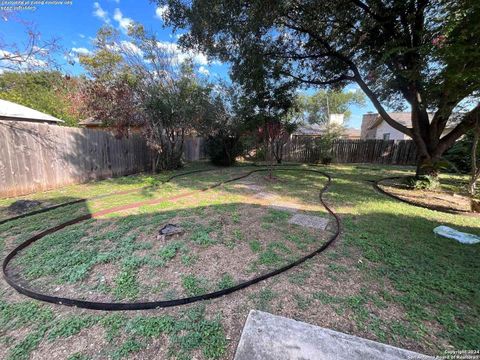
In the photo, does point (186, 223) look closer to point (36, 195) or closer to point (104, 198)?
point (104, 198)

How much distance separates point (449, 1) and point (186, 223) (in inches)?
261

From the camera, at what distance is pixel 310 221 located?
3.40 metres

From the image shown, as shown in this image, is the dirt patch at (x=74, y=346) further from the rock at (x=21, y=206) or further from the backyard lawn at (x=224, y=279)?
the rock at (x=21, y=206)

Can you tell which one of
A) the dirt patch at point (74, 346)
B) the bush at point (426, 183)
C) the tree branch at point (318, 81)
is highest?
the tree branch at point (318, 81)

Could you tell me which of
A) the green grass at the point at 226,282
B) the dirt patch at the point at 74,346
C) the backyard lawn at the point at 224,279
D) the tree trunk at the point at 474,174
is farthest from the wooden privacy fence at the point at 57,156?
the tree trunk at the point at 474,174

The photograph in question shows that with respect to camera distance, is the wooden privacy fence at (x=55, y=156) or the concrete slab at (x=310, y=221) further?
the wooden privacy fence at (x=55, y=156)

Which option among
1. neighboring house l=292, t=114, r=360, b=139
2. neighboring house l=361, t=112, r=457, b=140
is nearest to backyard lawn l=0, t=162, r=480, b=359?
neighboring house l=292, t=114, r=360, b=139

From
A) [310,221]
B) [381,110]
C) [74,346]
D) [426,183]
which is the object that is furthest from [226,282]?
[381,110]

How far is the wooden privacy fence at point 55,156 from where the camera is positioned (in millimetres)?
4516

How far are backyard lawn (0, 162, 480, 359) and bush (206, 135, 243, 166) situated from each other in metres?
6.42

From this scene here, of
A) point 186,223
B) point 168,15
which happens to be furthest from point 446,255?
point 168,15

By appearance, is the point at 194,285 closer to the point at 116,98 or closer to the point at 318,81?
the point at 116,98

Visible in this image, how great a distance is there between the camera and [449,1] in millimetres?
4215

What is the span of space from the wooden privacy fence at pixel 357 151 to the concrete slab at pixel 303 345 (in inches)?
425
